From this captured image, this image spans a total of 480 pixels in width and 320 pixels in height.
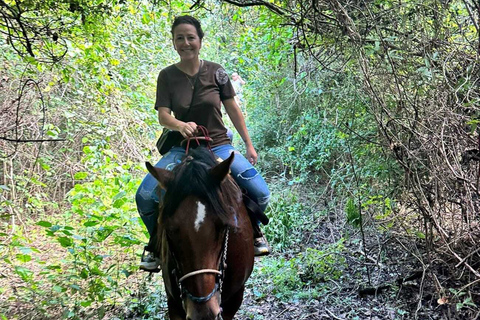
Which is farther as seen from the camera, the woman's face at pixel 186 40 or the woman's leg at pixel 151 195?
the woman's face at pixel 186 40

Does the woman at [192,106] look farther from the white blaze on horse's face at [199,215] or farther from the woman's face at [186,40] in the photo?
the white blaze on horse's face at [199,215]

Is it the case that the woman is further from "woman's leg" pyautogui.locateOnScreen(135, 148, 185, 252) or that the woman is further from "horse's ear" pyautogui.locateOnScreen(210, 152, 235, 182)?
"horse's ear" pyautogui.locateOnScreen(210, 152, 235, 182)

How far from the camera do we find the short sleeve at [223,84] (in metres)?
3.50

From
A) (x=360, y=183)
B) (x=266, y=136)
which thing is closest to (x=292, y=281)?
(x=360, y=183)

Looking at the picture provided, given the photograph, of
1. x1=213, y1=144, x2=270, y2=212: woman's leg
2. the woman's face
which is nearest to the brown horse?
x1=213, y1=144, x2=270, y2=212: woman's leg

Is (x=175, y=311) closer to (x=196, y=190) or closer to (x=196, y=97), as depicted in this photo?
(x=196, y=190)

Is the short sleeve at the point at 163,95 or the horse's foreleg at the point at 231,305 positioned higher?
the short sleeve at the point at 163,95

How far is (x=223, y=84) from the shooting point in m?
3.53

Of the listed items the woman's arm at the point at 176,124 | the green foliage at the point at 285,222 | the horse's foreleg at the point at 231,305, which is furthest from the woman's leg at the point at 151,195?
the green foliage at the point at 285,222

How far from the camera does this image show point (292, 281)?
4953mm

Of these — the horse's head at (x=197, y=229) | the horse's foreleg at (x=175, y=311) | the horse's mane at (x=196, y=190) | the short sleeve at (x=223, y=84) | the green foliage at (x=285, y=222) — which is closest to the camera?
the horse's head at (x=197, y=229)

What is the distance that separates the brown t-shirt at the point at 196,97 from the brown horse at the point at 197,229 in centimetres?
73

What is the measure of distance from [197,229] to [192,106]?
1.44 meters

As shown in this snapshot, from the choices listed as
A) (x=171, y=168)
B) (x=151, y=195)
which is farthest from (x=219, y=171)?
(x=151, y=195)
